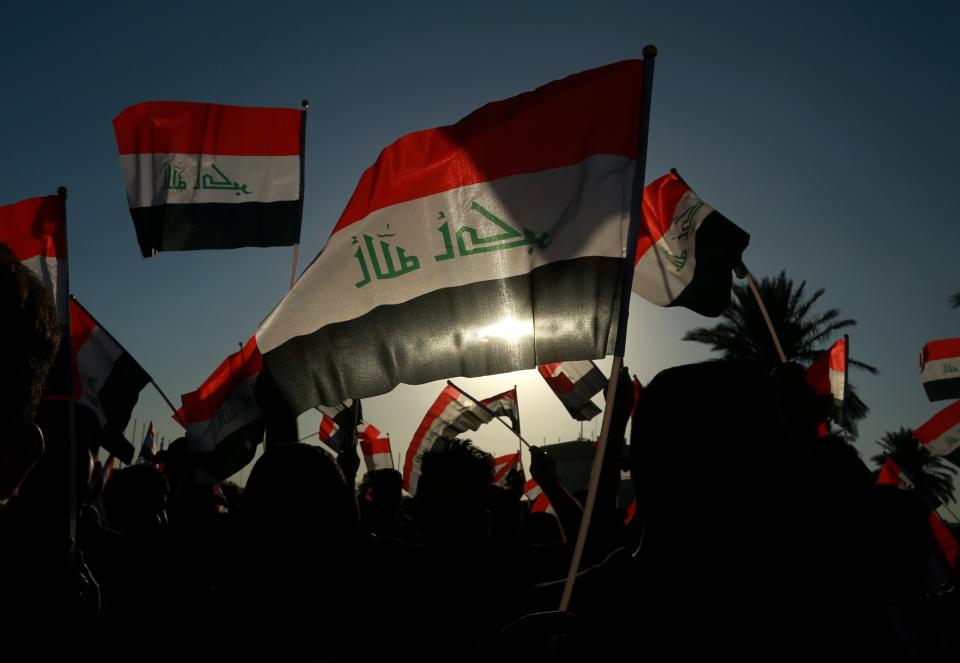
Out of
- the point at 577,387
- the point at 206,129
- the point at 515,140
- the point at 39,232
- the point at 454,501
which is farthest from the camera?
A: the point at 577,387

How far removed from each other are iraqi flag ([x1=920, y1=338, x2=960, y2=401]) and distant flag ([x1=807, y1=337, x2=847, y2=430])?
141 inches

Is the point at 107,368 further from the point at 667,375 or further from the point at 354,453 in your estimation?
the point at 667,375

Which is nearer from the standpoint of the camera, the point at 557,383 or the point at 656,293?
the point at 656,293

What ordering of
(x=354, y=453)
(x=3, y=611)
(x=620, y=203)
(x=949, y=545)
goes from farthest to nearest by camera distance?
(x=949, y=545), (x=354, y=453), (x=620, y=203), (x=3, y=611)

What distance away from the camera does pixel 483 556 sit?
289 centimetres

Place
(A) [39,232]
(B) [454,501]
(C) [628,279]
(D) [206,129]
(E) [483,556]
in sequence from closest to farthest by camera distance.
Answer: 1. (E) [483,556]
2. (B) [454,501]
3. (C) [628,279]
4. (A) [39,232]
5. (D) [206,129]

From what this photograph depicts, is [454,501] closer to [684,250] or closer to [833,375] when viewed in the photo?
[684,250]

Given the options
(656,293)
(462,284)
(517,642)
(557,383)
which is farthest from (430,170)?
(557,383)

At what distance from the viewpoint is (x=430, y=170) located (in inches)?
151

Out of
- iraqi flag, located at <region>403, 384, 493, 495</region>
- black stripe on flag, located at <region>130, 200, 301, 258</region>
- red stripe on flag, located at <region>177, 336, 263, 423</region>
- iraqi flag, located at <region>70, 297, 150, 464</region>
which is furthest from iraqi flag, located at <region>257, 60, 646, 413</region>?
iraqi flag, located at <region>403, 384, 493, 495</region>

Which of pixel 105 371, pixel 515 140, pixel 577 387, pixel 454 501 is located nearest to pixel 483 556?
pixel 454 501

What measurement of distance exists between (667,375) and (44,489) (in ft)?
7.37

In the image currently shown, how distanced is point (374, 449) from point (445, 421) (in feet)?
Answer: 10.1

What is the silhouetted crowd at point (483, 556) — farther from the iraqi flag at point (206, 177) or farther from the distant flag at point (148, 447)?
the distant flag at point (148, 447)
